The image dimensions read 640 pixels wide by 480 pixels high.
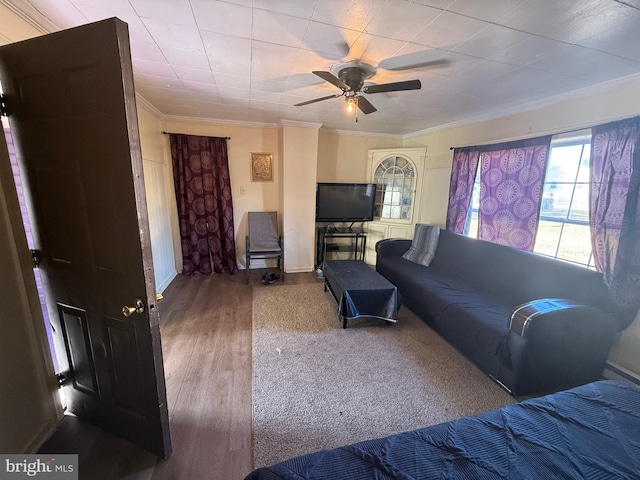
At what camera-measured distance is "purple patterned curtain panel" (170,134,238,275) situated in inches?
146

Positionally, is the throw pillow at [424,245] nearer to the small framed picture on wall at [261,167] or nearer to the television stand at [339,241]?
the television stand at [339,241]

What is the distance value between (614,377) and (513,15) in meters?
2.58

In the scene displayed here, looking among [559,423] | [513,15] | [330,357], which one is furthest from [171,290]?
[513,15]

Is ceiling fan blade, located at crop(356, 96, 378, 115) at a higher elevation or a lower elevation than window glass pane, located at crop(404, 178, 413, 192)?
higher

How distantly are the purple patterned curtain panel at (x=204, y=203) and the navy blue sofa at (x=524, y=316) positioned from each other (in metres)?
2.80

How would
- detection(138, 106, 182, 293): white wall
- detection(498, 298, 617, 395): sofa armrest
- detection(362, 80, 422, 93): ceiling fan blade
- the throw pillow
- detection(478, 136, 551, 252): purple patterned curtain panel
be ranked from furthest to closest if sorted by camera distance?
1. the throw pillow
2. detection(138, 106, 182, 293): white wall
3. detection(478, 136, 551, 252): purple patterned curtain panel
4. detection(362, 80, 422, 93): ceiling fan blade
5. detection(498, 298, 617, 395): sofa armrest

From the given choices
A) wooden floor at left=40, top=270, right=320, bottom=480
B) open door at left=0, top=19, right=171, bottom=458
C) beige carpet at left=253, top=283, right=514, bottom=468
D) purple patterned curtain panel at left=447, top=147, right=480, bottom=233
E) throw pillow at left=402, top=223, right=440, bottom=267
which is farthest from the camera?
throw pillow at left=402, top=223, right=440, bottom=267

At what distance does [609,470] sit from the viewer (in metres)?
0.80

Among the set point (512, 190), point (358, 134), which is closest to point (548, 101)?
point (512, 190)

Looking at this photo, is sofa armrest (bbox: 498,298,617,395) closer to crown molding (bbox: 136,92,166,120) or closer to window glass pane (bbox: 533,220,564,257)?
window glass pane (bbox: 533,220,564,257)

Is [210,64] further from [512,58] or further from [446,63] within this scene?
[512,58]

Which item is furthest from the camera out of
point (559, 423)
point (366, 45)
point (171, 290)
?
point (171, 290)

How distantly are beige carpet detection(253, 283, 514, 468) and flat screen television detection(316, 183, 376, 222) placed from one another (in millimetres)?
1952

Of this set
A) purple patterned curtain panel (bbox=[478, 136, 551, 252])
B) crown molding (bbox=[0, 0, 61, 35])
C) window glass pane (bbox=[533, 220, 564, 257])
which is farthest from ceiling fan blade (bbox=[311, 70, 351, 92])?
window glass pane (bbox=[533, 220, 564, 257])
